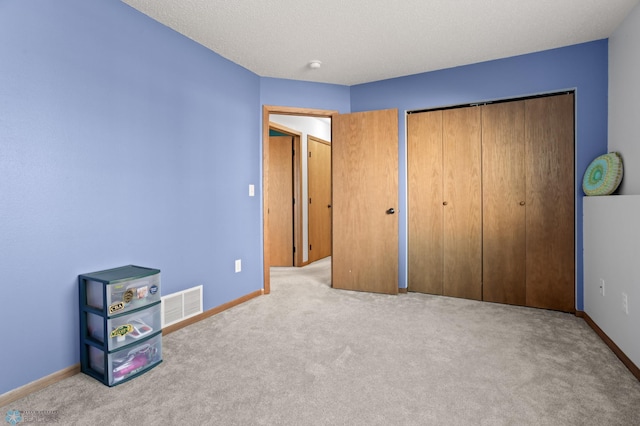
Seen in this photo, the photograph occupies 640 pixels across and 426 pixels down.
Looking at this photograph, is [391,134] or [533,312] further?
[391,134]

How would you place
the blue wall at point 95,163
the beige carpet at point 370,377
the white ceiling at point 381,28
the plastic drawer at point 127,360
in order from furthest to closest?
1. the white ceiling at point 381,28
2. the plastic drawer at point 127,360
3. the blue wall at point 95,163
4. the beige carpet at point 370,377

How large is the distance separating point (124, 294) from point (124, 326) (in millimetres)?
175

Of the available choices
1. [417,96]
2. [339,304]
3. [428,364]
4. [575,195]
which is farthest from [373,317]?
[417,96]

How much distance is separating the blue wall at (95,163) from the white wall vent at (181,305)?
82mm

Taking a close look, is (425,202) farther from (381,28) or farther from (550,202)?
(381,28)

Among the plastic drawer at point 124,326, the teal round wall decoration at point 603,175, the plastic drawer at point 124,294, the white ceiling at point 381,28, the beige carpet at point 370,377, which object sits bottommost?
the beige carpet at point 370,377

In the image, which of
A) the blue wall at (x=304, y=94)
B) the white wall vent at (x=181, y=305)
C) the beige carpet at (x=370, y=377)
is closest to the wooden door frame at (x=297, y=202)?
the blue wall at (x=304, y=94)

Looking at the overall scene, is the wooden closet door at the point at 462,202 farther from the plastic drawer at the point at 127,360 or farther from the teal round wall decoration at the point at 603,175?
the plastic drawer at the point at 127,360

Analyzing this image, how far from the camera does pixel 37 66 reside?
180 cm

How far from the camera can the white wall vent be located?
8.36 feet

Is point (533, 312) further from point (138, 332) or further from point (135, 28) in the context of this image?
point (135, 28)

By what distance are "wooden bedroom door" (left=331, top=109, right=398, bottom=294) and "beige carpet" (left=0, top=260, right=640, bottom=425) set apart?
839 millimetres

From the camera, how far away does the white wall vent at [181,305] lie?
255 centimetres

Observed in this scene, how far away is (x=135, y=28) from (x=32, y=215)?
4.54ft
